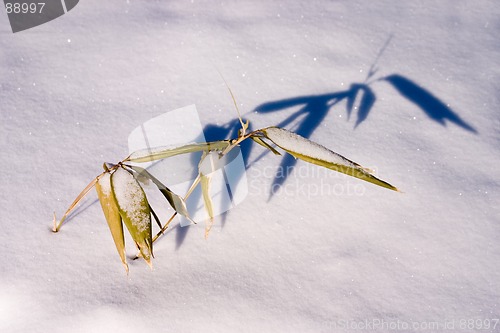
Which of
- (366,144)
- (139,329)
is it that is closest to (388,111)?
(366,144)

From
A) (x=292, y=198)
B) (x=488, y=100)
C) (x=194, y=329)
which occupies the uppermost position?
(x=488, y=100)

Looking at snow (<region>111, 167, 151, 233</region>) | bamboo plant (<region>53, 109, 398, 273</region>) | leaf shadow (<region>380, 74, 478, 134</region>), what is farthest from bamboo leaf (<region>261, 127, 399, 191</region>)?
leaf shadow (<region>380, 74, 478, 134</region>)

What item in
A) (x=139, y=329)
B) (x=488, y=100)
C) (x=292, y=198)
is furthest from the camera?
(x=488, y=100)

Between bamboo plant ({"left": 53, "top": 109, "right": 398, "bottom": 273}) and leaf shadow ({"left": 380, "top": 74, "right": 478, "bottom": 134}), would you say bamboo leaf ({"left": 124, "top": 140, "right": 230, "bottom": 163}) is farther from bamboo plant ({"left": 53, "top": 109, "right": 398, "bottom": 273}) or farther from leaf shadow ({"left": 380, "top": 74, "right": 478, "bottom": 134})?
leaf shadow ({"left": 380, "top": 74, "right": 478, "bottom": 134})

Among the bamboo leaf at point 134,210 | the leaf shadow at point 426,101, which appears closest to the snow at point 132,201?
the bamboo leaf at point 134,210

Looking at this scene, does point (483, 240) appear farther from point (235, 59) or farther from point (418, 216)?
point (235, 59)

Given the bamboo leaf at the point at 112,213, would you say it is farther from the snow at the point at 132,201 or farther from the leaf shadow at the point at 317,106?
the leaf shadow at the point at 317,106

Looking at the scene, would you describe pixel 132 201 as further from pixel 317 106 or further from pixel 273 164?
pixel 317 106
